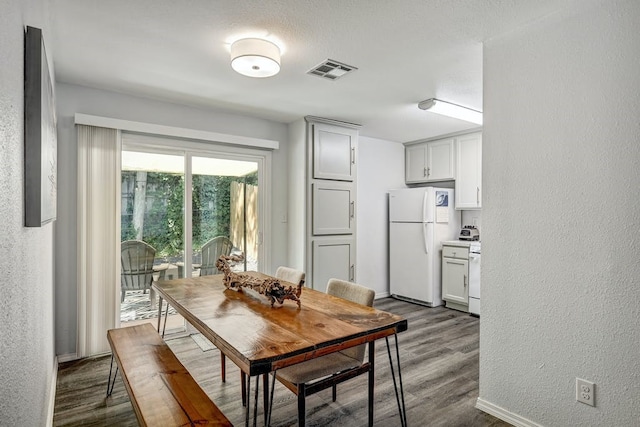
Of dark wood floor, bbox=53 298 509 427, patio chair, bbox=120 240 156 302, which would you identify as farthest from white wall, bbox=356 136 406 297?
patio chair, bbox=120 240 156 302

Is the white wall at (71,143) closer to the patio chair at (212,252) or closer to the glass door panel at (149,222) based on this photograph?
the glass door panel at (149,222)

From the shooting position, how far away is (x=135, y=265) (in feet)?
11.4

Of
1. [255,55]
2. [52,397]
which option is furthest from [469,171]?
[52,397]

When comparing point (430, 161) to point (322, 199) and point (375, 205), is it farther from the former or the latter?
point (322, 199)

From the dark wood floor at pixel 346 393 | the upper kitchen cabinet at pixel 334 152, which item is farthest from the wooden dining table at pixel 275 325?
the upper kitchen cabinet at pixel 334 152

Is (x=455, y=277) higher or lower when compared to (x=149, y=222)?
lower

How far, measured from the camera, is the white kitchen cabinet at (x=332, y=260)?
4.11 m

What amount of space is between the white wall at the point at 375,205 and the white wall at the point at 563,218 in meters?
2.86

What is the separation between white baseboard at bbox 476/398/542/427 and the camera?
2074 mm

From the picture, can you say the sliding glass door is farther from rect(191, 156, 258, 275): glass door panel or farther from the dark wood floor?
the dark wood floor

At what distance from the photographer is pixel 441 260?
16.3 feet

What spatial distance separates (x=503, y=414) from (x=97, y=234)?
3374mm

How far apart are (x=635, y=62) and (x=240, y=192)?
3.43 meters

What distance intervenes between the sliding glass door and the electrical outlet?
2634 mm
